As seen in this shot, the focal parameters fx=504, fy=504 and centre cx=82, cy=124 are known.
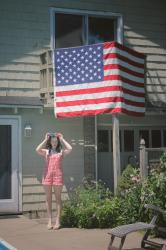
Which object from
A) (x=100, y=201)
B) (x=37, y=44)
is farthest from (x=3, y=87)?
(x=100, y=201)

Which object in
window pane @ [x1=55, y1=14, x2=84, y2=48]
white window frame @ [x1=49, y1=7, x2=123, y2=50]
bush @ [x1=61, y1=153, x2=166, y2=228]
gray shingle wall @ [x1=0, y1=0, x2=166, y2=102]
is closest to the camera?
bush @ [x1=61, y1=153, x2=166, y2=228]

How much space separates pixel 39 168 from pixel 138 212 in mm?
3413

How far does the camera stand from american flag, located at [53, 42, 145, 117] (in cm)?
1131

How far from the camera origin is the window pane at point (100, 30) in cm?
1345

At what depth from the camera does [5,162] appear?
476 inches

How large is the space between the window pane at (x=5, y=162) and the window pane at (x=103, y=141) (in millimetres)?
2564

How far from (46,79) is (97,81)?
1.41m

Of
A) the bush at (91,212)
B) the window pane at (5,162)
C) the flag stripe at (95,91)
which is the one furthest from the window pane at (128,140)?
the window pane at (5,162)

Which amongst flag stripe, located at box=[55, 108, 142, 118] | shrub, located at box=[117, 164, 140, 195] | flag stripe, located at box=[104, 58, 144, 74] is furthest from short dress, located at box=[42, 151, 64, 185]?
flag stripe, located at box=[104, 58, 144, 74]

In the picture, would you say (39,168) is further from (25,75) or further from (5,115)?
(25,75)

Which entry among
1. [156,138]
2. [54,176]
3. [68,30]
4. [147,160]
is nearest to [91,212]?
[54,176]

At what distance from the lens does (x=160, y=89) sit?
14.0 metres

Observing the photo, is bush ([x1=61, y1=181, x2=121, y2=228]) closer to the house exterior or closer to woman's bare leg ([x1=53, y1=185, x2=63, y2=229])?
woman's bare leg ([x1=53, y1=185, x2=63, y2=229])

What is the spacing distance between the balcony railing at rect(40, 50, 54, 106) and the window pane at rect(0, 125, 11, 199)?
3.71ft
